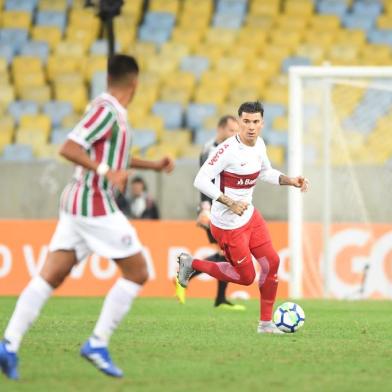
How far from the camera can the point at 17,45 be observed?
77.8 ft

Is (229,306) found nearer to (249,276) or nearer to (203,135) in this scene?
(249,276)

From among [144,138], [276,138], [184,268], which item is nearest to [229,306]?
[184,268]

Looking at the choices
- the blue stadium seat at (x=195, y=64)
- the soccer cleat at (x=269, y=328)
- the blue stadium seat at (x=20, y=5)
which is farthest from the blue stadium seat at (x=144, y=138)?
the soccer cleat at (x=269, y=328)

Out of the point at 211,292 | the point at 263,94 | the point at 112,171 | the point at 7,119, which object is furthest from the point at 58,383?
the point at 263,94

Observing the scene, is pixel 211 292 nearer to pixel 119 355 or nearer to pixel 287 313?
pixel 287 313

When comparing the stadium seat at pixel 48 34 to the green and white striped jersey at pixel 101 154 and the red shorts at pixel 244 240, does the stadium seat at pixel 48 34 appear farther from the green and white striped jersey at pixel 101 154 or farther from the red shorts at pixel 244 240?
the green and white striped jersey at pixel 101 154

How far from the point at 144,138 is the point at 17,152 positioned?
2134 mm

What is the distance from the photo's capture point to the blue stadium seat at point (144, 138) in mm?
21000

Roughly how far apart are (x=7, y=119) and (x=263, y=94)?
4740 mm

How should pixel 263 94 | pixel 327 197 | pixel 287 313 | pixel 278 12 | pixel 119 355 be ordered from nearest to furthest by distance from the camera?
pixel 119 355, pixel 287 313, pixel 327 197, pixel 263 94, pixel 278 12

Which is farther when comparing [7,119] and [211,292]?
[7,119]

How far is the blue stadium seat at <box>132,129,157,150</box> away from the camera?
2100 centimetres

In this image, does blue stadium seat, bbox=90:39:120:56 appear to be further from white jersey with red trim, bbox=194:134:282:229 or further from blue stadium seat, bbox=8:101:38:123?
white jersey with red trim, bbox=194:134:282:229

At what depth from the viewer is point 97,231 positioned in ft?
24.0
